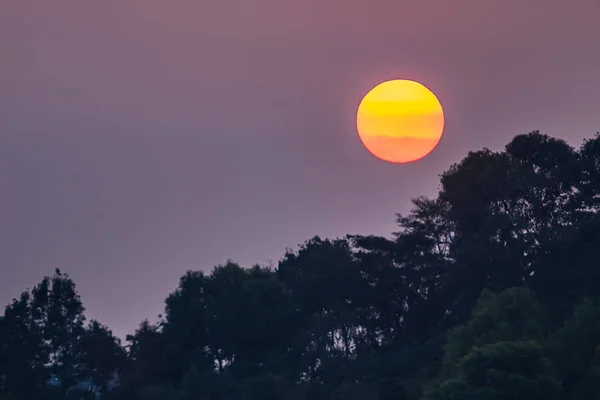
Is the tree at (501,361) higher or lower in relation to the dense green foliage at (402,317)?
lower

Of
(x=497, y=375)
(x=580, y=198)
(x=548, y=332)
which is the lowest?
(x=497, y=375)

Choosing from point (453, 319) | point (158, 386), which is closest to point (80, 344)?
point (158, 386)

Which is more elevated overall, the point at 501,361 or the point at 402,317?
the point at 402,317

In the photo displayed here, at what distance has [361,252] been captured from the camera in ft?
245

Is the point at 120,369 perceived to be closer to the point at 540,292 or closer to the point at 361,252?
the point at 361,252

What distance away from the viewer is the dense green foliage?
5103 centimetres

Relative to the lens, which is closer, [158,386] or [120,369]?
[158,386]

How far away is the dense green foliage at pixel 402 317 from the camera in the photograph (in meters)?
51.0

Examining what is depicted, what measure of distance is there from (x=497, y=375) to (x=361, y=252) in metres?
27.8

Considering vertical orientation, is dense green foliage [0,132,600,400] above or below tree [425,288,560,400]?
above

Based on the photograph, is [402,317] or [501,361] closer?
[501,361]

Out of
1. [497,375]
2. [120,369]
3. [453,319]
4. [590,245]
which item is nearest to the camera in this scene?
[497,375]

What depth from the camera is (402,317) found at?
73.1 meters

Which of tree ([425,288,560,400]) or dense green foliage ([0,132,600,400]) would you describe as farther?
dense green foliage ([0,132,600,400])
